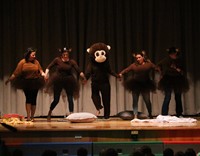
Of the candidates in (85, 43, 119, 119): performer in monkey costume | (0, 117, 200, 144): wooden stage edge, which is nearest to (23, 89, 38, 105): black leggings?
(85, 43, 119, 119): performer in monkey costume

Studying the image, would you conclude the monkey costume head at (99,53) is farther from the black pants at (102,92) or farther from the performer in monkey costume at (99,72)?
the black pants at (102,92)

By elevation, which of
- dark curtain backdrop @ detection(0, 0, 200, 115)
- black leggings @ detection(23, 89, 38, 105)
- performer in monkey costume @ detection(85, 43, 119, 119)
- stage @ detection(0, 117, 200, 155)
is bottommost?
stage @ detection(0, 117, 200, 155)

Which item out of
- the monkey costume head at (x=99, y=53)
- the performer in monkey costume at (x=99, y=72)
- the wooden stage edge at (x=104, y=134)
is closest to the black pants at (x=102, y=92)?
the performer in monkey costume at (x=99, y=72)

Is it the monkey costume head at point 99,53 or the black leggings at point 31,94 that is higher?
the monkey costume head at point 99,53

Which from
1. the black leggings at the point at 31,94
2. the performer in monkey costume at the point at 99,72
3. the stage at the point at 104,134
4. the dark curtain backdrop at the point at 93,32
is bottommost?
the stage at the point at 104,134

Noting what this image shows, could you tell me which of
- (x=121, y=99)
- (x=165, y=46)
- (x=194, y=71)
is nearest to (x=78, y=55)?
(x=121, y=99)

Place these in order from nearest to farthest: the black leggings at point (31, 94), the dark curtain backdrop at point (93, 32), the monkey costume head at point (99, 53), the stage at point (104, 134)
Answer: the stage at point (104, 134)
the black leggings at point (31, 94)
the monkey costume head at point (99, 53)
the dark curtain backdrop at point (93, 32)

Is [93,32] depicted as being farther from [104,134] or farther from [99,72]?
[104,134]

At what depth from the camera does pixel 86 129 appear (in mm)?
4828

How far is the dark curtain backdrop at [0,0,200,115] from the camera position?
8117 millimetres

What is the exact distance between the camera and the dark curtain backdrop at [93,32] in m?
8.12

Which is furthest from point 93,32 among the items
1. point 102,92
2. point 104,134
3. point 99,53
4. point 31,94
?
point 104,134

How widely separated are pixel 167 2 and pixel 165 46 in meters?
0.86

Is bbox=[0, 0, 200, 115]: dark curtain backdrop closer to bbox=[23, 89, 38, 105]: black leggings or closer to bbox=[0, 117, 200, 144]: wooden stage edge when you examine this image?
bbox=[23, 89, 38, 105]: black leggings
